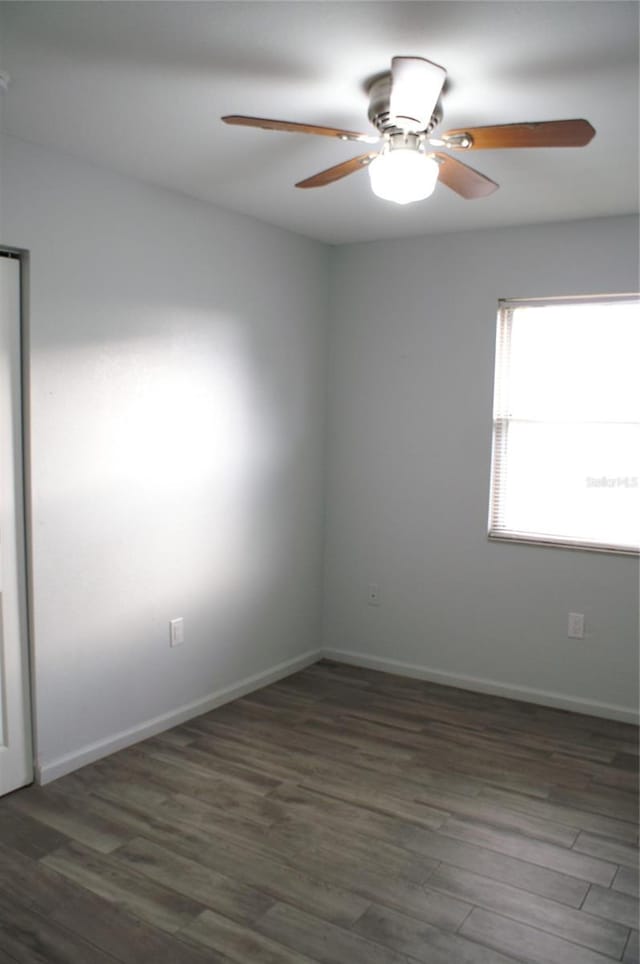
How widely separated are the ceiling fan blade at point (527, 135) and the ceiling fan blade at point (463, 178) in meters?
0.10

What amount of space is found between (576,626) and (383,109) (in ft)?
9.13

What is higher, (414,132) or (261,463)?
(414,132)

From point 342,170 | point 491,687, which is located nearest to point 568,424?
point 491,687

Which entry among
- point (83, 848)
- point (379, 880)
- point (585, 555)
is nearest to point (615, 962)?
point (379, 880)

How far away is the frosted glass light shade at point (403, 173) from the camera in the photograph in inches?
83.7

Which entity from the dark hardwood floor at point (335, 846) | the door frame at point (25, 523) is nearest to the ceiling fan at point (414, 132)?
the door frame at point (25, 523)

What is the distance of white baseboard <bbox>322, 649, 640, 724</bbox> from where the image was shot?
12.7 feet

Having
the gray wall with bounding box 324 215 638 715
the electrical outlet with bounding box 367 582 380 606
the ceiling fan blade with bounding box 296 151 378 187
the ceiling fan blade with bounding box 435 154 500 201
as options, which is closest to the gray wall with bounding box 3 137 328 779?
the gray wall with bounding box 324 215 638 715

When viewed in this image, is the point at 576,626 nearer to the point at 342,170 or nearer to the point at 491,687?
the point at 491,687

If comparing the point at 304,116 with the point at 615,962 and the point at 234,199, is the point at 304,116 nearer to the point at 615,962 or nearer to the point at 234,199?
the point at 234,199

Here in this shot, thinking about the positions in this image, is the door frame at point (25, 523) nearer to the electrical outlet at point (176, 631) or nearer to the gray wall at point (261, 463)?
the gray wall at point (261, 463)

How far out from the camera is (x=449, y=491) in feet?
14.0

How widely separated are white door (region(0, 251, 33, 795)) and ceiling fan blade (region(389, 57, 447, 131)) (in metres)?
1.59

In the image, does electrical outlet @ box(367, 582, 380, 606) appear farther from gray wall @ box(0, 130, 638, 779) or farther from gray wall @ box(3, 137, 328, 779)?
gray wall @ box(3, 137, 328, 779)
